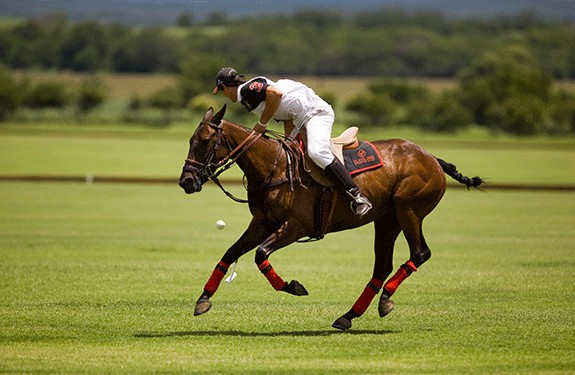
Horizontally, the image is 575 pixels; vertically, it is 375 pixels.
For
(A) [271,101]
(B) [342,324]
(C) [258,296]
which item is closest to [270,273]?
(B) [342,324]

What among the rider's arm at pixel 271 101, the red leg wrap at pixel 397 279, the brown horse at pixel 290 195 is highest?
Result: the rider's arm at pixel 271 101

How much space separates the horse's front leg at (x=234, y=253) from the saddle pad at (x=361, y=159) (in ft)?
3.30

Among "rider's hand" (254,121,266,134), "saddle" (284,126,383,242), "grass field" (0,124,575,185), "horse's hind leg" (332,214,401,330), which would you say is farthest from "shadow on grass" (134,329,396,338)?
"grass field" (0,124,575,185)

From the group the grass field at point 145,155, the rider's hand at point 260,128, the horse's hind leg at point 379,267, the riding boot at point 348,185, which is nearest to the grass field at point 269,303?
the horse's hind leg at point 379,267

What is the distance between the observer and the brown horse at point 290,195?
35.1 ft

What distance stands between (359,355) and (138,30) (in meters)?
166

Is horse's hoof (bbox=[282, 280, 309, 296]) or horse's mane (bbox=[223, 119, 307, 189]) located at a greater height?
horse's mane (bbox=[223, 119, 307, 189])

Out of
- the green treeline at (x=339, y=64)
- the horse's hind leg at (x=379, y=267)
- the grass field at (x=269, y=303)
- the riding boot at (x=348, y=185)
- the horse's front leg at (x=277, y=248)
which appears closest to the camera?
the grass field at (x=269, y=303)

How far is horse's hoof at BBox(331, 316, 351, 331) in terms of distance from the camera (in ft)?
36.1

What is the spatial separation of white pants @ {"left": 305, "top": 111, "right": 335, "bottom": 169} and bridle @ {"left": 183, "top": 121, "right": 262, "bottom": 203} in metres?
0.48

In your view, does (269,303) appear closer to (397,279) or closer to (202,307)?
(397,279)

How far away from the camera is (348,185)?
1084 centimetres

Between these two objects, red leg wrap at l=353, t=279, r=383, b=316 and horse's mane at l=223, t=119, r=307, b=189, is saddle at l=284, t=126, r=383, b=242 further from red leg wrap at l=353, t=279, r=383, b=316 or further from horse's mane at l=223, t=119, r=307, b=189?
red leg wrap at l=353, t=279, r=383, b=316

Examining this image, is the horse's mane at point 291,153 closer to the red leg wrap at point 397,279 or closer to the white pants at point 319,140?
the white pants at point 319,140
